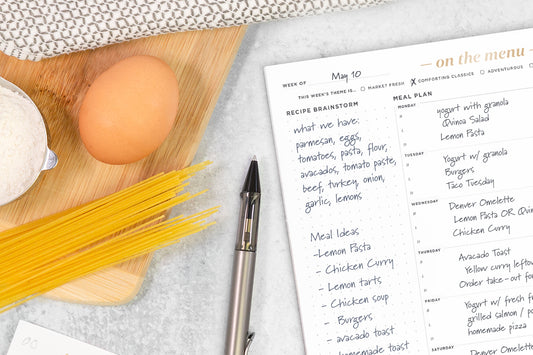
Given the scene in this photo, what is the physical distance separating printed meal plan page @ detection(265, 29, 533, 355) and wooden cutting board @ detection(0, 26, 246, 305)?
0.08m

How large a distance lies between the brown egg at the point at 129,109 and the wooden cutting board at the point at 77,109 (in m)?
0.05

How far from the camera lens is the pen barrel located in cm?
51

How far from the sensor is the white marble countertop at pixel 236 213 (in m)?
0.53

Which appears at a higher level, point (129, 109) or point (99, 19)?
point (99, 19)

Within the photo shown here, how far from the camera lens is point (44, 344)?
53 centimetres

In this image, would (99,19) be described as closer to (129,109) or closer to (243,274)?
(129,109)

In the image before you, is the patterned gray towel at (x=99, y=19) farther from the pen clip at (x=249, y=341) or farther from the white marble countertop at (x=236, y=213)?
the pen clip at (x=249, y=341)

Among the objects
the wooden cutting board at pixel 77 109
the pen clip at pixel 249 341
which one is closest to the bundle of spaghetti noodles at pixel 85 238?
the wooden cutting board at pixel 77 109

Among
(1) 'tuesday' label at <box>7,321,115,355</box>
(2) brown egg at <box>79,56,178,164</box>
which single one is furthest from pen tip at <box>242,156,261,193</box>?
(1) 'tuesday' label at <box>7,321,115,355</box>

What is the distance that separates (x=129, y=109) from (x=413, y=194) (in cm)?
30

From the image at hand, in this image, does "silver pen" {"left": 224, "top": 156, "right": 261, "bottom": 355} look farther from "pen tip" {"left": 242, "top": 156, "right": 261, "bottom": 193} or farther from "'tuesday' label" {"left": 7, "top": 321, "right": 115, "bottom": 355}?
"'tuesday' label" {"left": 7, "top": 321, "right": 115, "bottom": 355}

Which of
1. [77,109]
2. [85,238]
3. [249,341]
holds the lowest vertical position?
Result: [249,341]

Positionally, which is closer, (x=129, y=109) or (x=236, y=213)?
(x=129, y=109)

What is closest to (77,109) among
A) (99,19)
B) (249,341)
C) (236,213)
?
(99,19)
